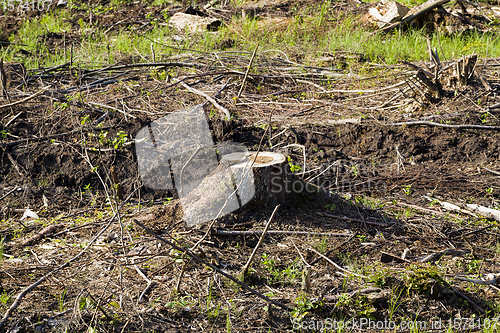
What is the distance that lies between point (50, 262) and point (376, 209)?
2670 millimetres

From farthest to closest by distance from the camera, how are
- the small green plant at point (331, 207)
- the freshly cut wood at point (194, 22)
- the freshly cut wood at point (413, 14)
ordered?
1. the freshly cut wood at point (194, 22)
2. the freshly cut wood at point (413, 14)
3. the small green plant at point (331, 207)

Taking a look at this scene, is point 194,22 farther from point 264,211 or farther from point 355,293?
point 355,293

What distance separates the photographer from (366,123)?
16.0 feet

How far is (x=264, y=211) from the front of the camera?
10.8 ft

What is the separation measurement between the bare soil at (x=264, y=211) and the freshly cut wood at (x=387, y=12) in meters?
A: 1.86

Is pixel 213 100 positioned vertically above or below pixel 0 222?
above

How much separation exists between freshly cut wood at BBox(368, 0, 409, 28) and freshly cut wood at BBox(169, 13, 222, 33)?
10.7 ft

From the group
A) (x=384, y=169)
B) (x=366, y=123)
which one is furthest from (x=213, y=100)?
(x=384, y=169)

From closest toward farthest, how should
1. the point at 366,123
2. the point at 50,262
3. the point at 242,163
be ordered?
the point at 50,262
the point at 242,163
the point at 366,123

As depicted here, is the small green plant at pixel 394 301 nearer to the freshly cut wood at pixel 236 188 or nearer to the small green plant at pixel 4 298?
the freshly cut wood at pixel 236 188

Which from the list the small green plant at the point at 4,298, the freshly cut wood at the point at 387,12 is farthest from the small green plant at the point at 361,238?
the freshly cut wood at the point at 387,12

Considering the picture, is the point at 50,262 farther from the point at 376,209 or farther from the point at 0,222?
the point at 376,209

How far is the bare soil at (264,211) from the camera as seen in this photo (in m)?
2.41

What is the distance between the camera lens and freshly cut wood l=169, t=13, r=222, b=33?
27.1 feet
